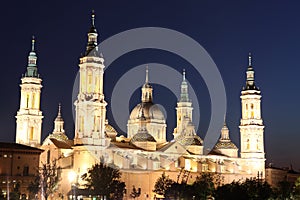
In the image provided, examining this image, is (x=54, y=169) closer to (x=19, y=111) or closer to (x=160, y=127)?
(x=19, y=111)

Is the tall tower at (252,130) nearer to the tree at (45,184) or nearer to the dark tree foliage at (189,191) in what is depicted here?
the dark tree foliage at (189,191)

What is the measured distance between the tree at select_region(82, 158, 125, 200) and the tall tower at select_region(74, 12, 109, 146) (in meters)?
6.41

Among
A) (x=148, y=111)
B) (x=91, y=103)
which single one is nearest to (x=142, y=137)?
(x=148, y=111)

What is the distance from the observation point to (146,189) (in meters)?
94.5

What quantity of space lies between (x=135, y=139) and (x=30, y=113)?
17929mm

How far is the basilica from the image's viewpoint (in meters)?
87.4

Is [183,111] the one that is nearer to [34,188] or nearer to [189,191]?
[189,191]

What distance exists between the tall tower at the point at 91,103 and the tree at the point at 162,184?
9.89 m

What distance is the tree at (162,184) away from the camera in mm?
87875

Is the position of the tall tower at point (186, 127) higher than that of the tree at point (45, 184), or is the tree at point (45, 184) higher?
the tall tower at point (186, 127)

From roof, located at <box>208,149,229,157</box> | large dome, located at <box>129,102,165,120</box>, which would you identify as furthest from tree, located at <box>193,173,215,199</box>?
large dome, located at <box>129,102,165,120</box>

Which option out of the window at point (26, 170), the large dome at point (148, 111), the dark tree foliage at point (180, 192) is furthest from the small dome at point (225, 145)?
the window at point (26, 170)

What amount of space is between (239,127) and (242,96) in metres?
6.11

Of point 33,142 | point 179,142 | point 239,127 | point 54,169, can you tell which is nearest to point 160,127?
point 179,142
